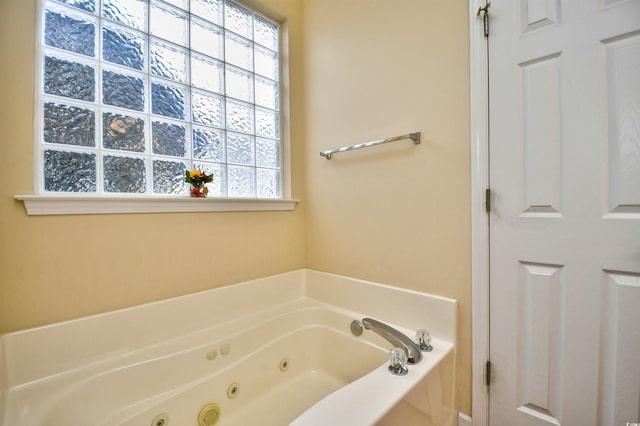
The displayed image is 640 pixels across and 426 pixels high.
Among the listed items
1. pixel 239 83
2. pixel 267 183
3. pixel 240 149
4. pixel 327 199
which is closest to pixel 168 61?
pixel 239 83

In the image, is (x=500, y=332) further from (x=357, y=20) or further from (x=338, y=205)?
(x=357, y=20)

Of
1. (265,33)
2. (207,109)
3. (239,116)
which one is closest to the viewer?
(207,109)

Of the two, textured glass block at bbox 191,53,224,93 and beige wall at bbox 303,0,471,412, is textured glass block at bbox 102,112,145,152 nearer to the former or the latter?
textured glass block at bbox 191,53,224,93

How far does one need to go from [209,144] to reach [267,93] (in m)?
0.61

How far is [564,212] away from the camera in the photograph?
982 millimetres

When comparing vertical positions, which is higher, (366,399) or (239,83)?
(239,83)

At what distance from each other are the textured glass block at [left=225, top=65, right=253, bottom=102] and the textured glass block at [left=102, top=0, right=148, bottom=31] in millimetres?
473

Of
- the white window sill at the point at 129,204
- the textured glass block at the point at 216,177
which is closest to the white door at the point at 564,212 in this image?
the white window sill at the point at 129,204

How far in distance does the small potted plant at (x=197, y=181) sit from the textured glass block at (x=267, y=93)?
2.33 feet

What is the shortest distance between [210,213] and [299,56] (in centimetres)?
134

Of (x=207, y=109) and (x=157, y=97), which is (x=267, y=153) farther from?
(x=157, y=97)

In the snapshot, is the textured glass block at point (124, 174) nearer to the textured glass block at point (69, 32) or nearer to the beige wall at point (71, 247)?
the beige wall at point (71, 247)

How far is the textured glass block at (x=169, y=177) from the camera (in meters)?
1.42

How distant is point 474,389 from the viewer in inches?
46.3
